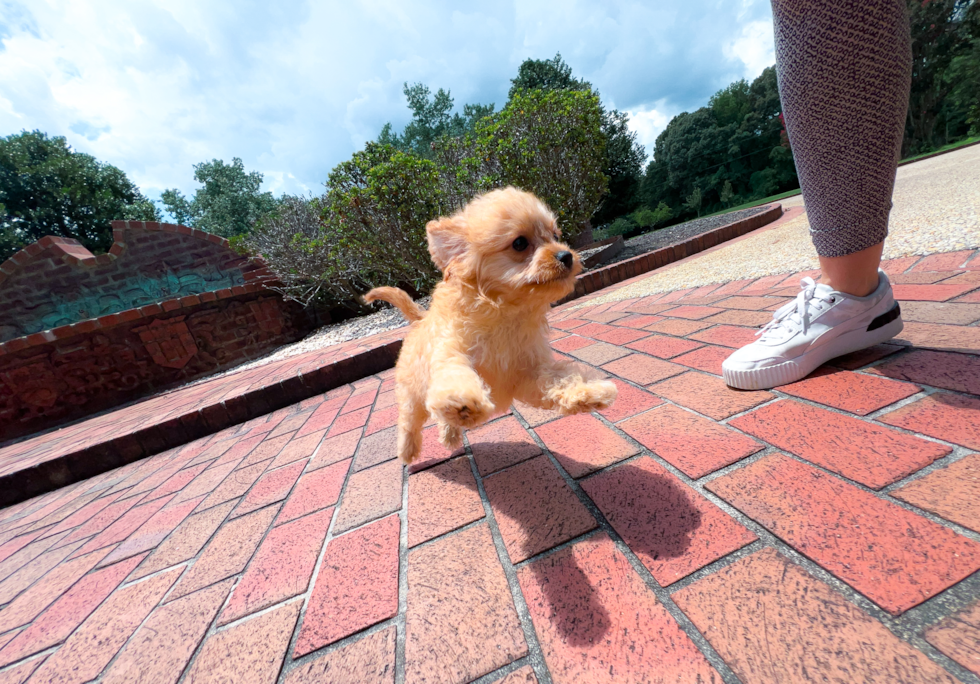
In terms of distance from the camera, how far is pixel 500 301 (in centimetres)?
143

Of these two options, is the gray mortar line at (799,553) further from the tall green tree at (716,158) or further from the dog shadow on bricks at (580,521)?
the tall green tree at (716,158)

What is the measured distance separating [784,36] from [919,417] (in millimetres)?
1299

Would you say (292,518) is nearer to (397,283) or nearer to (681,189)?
(397,283)

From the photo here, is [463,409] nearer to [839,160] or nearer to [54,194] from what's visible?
[839,160]

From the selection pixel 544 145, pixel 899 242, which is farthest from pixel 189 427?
pixel 544 145

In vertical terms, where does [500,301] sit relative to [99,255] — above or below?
below

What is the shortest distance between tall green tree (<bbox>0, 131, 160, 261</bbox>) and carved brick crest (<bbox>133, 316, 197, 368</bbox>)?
20488 millimetres

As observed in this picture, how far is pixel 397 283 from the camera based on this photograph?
785cm

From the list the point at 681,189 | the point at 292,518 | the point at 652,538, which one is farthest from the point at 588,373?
the point at 681,189

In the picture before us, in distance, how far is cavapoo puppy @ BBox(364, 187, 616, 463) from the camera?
4.46ft

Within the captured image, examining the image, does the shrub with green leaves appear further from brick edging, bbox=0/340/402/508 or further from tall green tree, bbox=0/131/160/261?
tall green tree, bbox=0/131/160/261

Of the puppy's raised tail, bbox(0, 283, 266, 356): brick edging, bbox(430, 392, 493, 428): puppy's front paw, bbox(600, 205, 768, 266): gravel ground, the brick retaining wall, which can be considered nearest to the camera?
bbox(430, 392, 493, 428): puppy's front paw

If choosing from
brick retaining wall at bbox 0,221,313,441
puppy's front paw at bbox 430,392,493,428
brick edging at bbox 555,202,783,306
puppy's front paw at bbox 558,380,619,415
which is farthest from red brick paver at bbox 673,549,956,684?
brick retaining wall at bbox 0,221,313,441

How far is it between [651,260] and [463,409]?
18.3 ft
